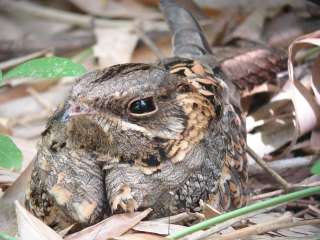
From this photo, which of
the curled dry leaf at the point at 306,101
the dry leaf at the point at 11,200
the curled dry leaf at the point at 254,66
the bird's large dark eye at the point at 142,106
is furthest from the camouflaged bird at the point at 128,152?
the curled dry leaf at the point at 254,66

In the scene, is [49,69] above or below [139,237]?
above

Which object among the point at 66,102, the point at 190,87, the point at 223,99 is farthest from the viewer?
the point at 223,99

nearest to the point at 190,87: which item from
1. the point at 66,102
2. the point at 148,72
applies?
the point at 148,72

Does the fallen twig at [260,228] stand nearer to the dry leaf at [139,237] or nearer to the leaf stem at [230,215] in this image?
the leaf stem at [230,215]

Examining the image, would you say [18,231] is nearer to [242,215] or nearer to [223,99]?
[242,215]

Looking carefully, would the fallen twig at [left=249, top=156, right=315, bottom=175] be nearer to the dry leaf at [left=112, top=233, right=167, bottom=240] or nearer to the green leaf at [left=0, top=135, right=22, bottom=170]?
the dry leaf at [left=112, top=233, right=167, bottom=240]

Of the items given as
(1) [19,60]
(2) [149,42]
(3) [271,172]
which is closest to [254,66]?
(3) [271,172]

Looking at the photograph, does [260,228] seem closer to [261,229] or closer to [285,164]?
[261,229]

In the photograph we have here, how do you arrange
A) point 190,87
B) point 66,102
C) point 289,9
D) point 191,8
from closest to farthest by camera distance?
point 66,102 → point 190,87 → point 191,8 → point 289,9
